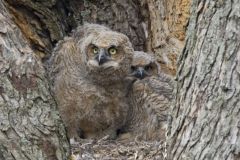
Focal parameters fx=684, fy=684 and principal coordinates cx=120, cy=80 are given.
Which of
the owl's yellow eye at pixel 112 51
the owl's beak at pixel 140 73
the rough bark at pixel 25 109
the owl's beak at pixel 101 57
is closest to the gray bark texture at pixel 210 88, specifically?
the rough bark at pixel 25 109

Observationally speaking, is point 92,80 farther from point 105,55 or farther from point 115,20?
point 115,20

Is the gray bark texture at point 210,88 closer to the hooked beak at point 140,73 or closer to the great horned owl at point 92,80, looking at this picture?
the great horned owl at point 92,80

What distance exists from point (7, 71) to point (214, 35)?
111 cm

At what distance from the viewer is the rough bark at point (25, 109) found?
3.54 m

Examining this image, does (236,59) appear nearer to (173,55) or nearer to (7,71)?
(7,71)

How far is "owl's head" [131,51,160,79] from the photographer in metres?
6.15

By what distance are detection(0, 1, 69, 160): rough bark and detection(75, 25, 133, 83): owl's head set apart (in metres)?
1.92

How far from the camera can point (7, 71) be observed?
357 centimetres

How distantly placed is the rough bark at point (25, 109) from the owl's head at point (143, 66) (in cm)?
250

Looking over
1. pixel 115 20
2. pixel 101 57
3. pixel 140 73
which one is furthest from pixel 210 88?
pixel 115 20

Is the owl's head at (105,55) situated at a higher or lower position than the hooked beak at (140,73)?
higher

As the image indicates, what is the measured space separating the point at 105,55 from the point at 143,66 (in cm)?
65

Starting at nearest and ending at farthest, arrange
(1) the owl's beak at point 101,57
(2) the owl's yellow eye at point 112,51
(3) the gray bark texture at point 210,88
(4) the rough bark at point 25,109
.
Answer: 1. (3) the gray bark texture at point 210,88
2. (4) the rough bark at point 25,109
3. (1) the owl's beak at point 101,57
4. (2) the owl's yellow eye at point 112,51

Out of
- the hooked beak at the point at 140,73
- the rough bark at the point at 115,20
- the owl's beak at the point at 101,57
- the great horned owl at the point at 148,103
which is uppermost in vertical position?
the rough bark at the point at 115,20
